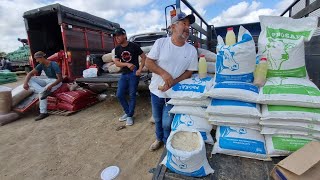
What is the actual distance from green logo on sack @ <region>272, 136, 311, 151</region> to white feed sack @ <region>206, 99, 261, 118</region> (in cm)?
23

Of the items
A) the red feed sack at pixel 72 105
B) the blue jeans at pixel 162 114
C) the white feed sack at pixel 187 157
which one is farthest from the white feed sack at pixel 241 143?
the red feed sack at pixel 72 105

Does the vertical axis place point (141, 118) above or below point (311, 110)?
below

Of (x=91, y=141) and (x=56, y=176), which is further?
(x=91, y=141)

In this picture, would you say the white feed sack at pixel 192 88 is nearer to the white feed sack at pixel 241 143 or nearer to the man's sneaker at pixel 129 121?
the white feed sack at pixel 241 143

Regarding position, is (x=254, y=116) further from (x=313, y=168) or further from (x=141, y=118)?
(x=141, y=118)

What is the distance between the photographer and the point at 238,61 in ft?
5.35

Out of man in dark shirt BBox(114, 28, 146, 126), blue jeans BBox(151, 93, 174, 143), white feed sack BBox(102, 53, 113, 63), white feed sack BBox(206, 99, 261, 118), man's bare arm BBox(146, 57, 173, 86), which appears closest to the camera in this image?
white feed sack BBox(206, 99, 261, 118)

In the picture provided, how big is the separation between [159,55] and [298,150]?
1491 mm

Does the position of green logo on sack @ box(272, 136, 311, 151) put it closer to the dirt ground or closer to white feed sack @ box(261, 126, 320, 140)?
A: white feed sack @ box(261, 126, 320, 140)

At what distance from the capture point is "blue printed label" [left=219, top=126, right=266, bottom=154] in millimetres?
1489

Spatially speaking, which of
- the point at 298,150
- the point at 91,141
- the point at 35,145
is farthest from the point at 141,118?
the point at 298,150

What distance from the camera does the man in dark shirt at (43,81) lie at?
166 inches

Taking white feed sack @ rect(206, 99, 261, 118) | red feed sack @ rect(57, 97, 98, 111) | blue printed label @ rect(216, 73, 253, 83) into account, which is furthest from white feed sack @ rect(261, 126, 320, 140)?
red feed sack @ rect(57, 97, 98, 111)

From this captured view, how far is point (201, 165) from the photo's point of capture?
4.36 ft
